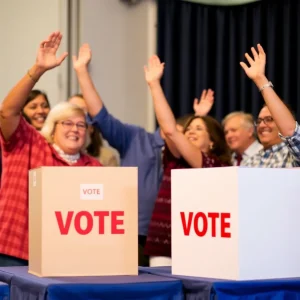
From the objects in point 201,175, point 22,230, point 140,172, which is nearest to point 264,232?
point 201,175

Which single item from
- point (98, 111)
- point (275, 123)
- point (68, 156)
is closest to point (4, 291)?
point (68, 156)

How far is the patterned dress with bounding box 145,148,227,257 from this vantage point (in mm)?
3141

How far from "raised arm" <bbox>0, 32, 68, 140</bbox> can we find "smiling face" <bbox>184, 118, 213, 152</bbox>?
781 mm

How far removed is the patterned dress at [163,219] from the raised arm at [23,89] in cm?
71

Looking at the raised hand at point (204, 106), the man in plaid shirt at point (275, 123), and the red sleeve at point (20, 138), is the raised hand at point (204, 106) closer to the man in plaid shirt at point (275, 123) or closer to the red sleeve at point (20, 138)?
the man in plaid shirt at point (275, 123)

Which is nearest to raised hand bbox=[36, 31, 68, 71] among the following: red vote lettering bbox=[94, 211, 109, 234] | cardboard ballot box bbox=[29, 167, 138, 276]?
cardboard ballot box bbox=[29, 167, 138, 276]

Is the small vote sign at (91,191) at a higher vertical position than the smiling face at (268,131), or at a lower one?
lower

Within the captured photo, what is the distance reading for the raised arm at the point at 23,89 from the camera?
9.01 ft

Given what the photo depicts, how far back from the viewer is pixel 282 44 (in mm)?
4746

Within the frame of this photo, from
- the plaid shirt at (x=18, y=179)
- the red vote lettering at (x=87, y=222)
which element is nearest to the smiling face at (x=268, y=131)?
the plaid shirt at (x=18, y=179)

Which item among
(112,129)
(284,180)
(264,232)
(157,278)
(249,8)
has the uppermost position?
(249,8)

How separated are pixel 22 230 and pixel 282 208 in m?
1.13

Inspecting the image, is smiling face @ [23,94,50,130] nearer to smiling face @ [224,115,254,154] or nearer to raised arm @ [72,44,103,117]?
raised arm @ [72,44,103,117]

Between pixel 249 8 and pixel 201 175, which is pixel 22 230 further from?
pixel 249 8
